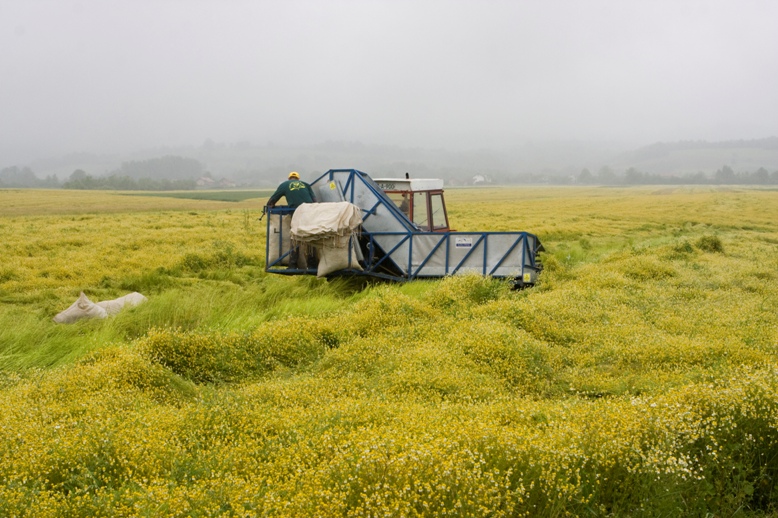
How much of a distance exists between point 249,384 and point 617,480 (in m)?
4.10

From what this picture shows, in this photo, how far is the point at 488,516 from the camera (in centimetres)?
392

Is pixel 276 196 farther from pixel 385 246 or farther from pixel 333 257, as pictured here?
pixel 385 246

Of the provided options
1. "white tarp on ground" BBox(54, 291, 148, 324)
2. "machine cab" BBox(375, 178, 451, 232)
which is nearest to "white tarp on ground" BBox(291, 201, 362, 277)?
"machine cab" BBox(375, 178, 451, 232)

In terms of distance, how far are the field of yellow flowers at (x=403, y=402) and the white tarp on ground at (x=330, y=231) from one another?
0.60 m

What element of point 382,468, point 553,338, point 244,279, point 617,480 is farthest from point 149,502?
point 244,279

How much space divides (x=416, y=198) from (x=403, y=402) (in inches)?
371

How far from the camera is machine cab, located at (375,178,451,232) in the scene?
48.9 feet

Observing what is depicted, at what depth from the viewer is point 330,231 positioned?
39.7 ft

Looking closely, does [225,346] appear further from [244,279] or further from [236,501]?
[244,279]

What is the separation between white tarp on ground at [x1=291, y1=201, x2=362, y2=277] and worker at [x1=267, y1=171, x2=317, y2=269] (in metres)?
0.39

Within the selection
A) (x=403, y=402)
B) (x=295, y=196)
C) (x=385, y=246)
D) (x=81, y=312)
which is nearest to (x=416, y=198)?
(x=385, y=246)

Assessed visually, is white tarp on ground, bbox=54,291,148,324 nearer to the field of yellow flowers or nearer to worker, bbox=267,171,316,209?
the field of yellow flowers

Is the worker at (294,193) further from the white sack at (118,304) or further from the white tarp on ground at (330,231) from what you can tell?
the white sack at (118,304)

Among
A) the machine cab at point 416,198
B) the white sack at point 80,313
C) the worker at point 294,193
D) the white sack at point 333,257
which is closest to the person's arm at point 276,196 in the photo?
the worker at point 294,193
